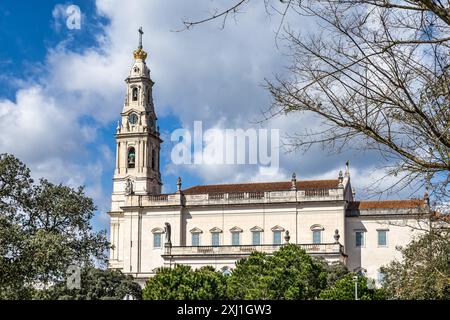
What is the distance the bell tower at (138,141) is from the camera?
6419cm

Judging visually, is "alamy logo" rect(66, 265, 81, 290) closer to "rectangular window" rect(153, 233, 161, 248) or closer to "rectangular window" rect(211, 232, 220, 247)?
"rectangular window" rect(211, 232, 220, 247)

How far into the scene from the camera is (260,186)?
6194 cm

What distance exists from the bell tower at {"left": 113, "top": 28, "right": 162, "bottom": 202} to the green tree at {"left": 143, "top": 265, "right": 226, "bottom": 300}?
22.6m

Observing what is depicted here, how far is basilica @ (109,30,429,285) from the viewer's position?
183 feet

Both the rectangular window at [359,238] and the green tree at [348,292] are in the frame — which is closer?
the green tree at [348,292]

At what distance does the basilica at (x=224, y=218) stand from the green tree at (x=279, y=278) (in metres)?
11.7

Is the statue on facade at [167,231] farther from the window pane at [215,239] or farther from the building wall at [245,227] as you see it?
the window pane at [215,239]

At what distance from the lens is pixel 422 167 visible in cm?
762

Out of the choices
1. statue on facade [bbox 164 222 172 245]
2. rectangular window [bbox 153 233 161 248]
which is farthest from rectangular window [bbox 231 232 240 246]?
rectangular window [bbox 153 233 161 248]

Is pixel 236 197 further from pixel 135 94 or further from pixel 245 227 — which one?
pixel 135 94

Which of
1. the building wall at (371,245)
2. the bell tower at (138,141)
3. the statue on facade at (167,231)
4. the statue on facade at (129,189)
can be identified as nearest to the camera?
the building wall at (371,245)

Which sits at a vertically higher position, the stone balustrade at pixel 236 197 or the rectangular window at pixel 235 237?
the stone balustrade at pixel 236 197

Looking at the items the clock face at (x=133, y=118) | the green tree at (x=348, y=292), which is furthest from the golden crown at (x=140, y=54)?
the green tree at (x=348, y=292)

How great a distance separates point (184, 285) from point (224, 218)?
19.6 m
